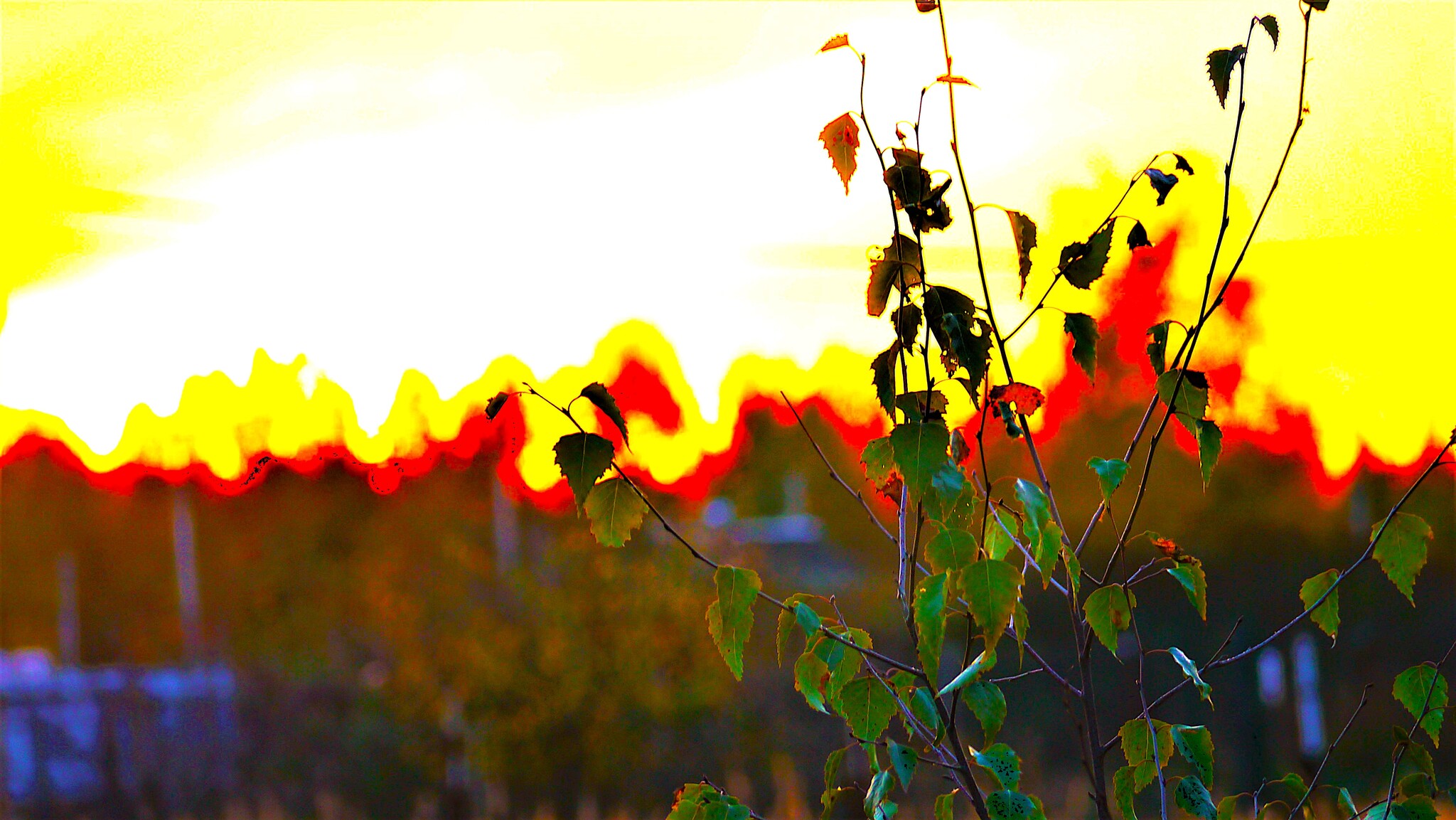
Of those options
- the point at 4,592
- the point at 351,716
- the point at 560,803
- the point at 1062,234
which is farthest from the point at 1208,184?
the point at 4,592

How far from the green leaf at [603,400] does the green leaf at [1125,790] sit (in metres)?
0.60

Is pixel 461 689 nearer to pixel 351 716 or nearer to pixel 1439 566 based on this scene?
pixel 351 716

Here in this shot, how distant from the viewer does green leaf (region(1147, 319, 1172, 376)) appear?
3.51 feet

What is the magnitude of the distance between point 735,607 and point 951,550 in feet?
0.57

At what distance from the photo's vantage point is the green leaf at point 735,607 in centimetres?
91

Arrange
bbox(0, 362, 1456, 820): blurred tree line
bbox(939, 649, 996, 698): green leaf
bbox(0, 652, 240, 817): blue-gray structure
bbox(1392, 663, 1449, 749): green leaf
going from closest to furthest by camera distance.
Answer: bbox(939, 649, 996, 698): green leaf
bbox(1392, 663, 1449, 749): green leaf
bbox(0, 362, 1456, 820): blurred tree line
bbox(0, 652, 240, 817): blue-gray structure

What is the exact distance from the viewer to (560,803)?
6648 mm

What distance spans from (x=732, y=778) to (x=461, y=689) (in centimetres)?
178

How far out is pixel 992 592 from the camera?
2.64ft

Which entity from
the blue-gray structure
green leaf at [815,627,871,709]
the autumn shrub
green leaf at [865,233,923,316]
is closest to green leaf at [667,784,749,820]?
the autumn shrub

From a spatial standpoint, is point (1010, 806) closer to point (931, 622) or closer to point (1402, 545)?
point (931, 622)

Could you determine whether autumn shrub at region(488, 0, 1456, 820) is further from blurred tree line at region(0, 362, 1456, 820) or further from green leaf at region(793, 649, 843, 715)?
blurred tree line at region(0, 362, 1456, 820)

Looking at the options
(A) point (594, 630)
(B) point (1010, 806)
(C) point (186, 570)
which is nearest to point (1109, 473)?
(B) point (1010, 806)

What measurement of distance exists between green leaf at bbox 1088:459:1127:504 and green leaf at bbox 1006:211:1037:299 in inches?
6.2
